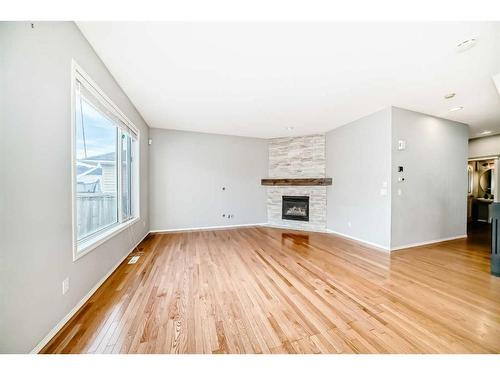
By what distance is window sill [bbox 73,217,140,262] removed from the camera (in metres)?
1.65

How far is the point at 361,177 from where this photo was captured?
3.80m

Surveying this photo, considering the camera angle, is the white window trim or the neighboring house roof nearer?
the white window trim

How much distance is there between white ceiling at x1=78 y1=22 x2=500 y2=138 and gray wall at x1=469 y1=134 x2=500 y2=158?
253cm

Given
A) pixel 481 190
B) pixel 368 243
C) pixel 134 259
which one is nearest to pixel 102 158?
pixel 134 259

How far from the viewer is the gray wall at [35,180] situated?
1020 millimetres

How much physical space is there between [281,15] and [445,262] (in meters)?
3.88

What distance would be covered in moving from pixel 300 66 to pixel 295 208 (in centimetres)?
375

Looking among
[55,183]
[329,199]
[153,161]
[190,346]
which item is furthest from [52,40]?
[329,199]

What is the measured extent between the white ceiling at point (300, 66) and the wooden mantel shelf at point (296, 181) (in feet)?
5.58

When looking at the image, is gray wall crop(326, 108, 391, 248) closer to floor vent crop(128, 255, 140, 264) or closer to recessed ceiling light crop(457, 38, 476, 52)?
recessed ceiling light crop(457, 38, 476, 52)

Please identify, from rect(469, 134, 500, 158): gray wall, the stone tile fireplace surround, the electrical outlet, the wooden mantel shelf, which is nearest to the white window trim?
the electrical outlet

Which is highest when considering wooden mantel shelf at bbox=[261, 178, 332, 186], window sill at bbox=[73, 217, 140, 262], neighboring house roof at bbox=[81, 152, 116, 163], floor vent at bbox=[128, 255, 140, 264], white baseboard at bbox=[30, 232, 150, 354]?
neighboring house roof at bbox=[81, 152, 116, 163]

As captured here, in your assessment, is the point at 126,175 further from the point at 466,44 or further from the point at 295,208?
the point at 466,44

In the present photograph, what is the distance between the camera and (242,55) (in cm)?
189
